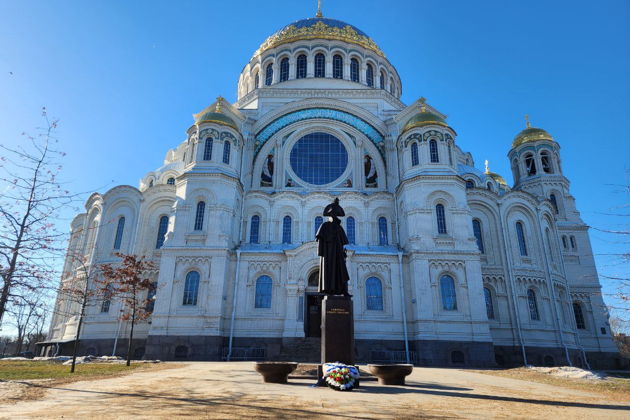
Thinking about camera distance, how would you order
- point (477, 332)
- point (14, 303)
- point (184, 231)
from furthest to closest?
1. point (184, 231)
2. point (477, 332)
3. point (14, 303)

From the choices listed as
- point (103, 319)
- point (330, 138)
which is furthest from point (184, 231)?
point (330, 138)

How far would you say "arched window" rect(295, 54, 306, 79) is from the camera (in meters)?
37.1

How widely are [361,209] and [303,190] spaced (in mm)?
4489

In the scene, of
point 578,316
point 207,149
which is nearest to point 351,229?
→ point 207,149

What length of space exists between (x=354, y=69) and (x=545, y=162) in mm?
18938

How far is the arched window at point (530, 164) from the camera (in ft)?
116

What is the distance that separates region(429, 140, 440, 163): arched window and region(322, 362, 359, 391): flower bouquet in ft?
66.7

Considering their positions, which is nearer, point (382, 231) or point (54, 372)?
point (54, 372)

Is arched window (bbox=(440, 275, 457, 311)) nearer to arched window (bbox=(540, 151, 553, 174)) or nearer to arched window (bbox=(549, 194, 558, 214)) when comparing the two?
arched window (bbox=(549, 194, 558, 214))

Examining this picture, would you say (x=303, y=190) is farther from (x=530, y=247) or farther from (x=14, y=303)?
(x=14, y=303)

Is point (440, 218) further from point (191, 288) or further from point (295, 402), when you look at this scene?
point (295, 402)

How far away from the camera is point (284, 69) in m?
38.0

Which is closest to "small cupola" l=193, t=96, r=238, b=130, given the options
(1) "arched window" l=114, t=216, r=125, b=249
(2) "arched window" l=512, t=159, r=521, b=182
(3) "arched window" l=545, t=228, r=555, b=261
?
(1) "arched window" l=114, t=216, r=125, b=249

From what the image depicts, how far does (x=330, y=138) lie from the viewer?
31828 mm
